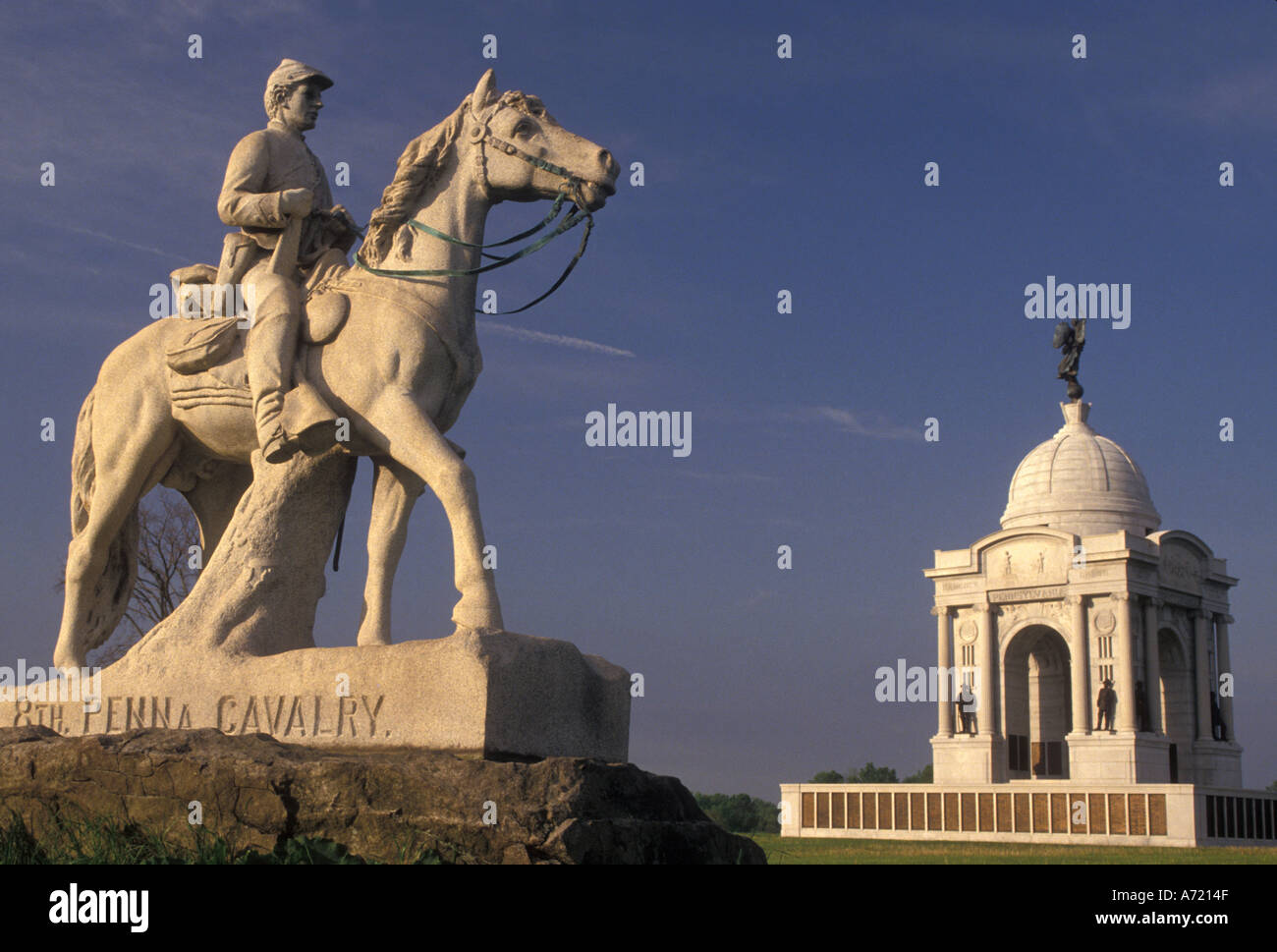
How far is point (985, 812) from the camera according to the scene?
3791 cm

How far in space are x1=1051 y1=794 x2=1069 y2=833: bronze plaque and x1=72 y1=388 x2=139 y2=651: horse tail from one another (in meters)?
31.0

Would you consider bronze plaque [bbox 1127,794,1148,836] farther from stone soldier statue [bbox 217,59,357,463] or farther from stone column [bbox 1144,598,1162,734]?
stone soldier statue [bbox 217,59,357,463]

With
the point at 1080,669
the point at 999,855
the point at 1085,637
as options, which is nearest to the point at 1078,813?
the point at 1080,669

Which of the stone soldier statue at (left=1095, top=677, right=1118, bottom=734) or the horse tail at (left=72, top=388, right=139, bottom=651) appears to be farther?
the stone soldier statue at (left=1095, top=677, right=1118, bottom=734)

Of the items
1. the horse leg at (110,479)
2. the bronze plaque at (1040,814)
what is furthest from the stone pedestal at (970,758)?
the horse leg at (110,479)

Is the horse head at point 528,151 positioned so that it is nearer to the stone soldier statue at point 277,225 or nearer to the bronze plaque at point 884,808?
the stone soldier statue at point 277,225

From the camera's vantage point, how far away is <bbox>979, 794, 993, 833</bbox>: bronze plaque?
1483 inches

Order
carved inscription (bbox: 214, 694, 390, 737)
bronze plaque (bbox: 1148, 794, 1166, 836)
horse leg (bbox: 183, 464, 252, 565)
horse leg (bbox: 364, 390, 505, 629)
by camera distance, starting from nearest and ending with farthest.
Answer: carved inscription (bbox: 214, 694, 390, 737) < horse leg (bbox: 364, 390, 505, 629) < horse leg (bbox: 183, 464, 252, 565) < bronze plaque (bbox: 1148, 794, 1166, 836)

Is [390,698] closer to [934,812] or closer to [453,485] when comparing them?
[453,485]

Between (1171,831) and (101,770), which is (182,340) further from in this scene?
(1171,831)

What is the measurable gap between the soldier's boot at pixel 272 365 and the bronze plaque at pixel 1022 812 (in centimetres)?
3246

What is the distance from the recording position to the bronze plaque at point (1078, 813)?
35875 mm

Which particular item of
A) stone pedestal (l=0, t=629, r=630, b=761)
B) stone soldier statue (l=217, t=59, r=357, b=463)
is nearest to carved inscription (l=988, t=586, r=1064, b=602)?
stone soldier statue (l=217, t=59, r=357, b=463)
